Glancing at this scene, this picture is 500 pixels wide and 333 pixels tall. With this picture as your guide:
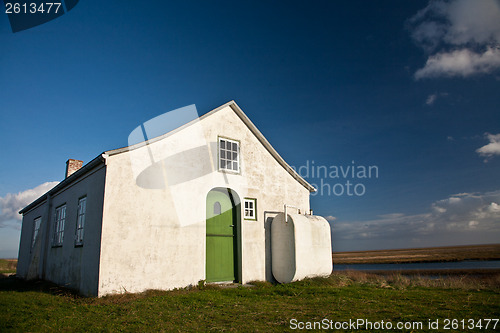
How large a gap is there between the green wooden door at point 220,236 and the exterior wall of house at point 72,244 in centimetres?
332

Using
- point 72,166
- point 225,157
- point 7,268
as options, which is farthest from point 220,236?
point 7,268

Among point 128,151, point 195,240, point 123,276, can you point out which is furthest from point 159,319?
point 128,151

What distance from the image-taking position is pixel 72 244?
9773 millimetres

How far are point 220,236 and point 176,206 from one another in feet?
6.57

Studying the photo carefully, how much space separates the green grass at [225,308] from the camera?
17.7ft

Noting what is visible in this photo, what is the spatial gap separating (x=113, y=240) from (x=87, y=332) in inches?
121

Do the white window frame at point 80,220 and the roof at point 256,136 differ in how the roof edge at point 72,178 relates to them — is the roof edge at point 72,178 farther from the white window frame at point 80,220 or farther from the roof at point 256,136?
the roof at point 256,136

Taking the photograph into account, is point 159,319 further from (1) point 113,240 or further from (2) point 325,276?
(2) point 325,276

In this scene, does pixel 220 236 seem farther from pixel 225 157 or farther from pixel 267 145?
pixel 267 145

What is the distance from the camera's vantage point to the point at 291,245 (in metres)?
10.3

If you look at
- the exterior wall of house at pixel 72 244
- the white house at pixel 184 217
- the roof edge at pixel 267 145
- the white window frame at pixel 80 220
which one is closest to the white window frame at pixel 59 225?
the white house at pixel 184 217

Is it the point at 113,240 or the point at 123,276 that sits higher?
the point at 113,240

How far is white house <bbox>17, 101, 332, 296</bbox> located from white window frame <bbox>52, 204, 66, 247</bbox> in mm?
44

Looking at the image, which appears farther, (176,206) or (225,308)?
(176,206)
